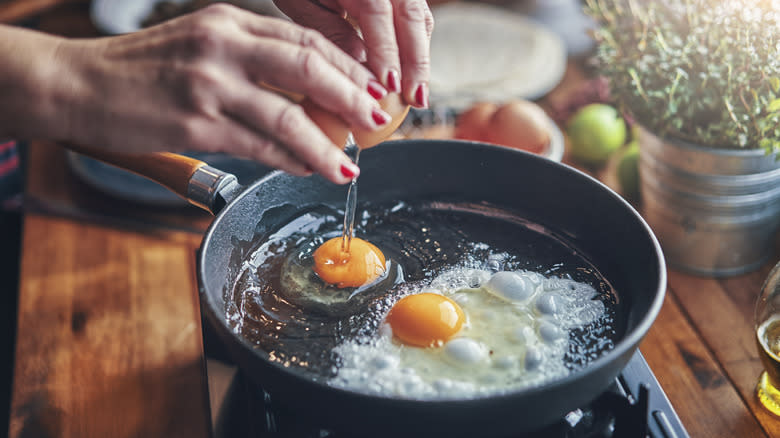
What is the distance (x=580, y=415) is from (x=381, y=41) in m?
0.63

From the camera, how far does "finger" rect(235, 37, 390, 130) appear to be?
2.47ft

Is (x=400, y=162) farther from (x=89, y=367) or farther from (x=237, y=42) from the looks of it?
(x=89, y=367)

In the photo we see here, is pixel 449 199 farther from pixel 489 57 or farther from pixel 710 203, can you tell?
pixel 489 57

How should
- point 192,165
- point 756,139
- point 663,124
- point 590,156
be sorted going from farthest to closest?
point 590,156, point 663,124, point 756,139, point 192,165

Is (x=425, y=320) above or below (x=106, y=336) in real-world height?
above

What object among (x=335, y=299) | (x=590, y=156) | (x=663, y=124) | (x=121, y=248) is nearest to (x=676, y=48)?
(x=663, y=124)

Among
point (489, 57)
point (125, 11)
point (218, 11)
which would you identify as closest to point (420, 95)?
point (218, 11)

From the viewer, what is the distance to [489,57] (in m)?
Result: 2.26

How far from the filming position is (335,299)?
3.59ft

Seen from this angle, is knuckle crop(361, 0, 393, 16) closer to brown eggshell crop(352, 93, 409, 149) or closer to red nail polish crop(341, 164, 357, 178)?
brown eggshell crop(352, 93, 409, 149)

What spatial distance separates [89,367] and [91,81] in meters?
0.75

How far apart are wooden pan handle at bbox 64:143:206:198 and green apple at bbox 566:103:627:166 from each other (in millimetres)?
1097

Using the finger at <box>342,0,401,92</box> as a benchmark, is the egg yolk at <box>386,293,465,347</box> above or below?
below

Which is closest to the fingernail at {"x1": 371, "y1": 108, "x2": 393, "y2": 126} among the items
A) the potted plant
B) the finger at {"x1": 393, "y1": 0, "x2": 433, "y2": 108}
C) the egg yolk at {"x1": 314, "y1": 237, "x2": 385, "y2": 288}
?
the finger at {"x1": 393, "y1": 0, "x2": 433, "y2": 108}
